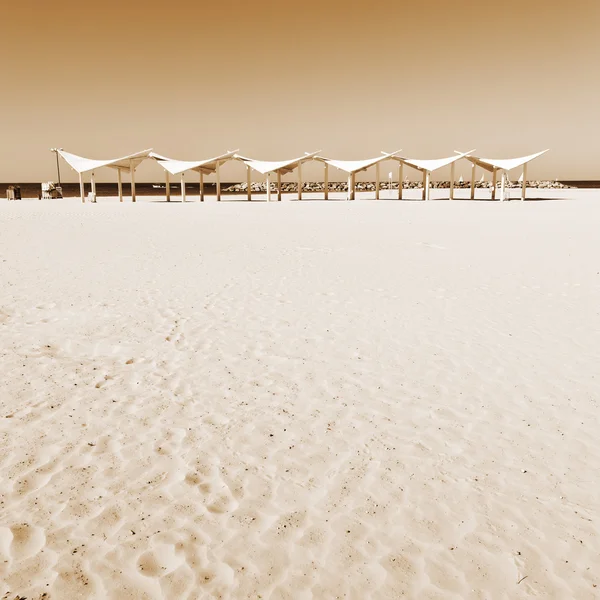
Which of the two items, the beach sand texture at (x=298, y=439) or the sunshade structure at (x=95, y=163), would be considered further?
the sunshade structure at (x=95, y=163)

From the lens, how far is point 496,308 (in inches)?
249

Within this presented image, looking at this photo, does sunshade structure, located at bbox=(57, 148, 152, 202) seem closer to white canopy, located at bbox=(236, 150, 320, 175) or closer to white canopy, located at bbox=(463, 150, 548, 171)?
white canopy, located at bbox=(236, 150, 320, 175)

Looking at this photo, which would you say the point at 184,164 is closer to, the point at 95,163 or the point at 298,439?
the point at 95,163

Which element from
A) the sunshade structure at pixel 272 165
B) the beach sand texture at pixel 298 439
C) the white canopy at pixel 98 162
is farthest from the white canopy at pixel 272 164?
the beach sand texture at pixel 298 439

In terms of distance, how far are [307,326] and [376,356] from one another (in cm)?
110

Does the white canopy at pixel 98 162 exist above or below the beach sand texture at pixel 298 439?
above

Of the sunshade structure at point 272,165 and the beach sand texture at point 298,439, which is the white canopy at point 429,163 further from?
the beach sand texture at point 298,439

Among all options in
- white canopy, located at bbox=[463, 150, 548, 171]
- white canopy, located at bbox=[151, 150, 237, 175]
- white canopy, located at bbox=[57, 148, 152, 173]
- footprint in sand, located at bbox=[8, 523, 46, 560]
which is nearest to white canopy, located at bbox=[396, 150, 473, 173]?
white canopy, located at bbox=[463, 150, 548, 171]

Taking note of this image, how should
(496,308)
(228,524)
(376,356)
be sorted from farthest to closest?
(496,308), (376,356), (228,524)

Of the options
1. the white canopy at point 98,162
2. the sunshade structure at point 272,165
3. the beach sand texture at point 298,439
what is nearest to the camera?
the beach sand texture at point 298,439

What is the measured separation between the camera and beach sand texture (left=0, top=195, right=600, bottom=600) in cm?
222

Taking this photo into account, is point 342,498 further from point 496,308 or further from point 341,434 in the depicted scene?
point 496,308

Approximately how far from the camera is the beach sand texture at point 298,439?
2217 mm

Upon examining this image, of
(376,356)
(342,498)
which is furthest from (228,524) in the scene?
(376,356)
